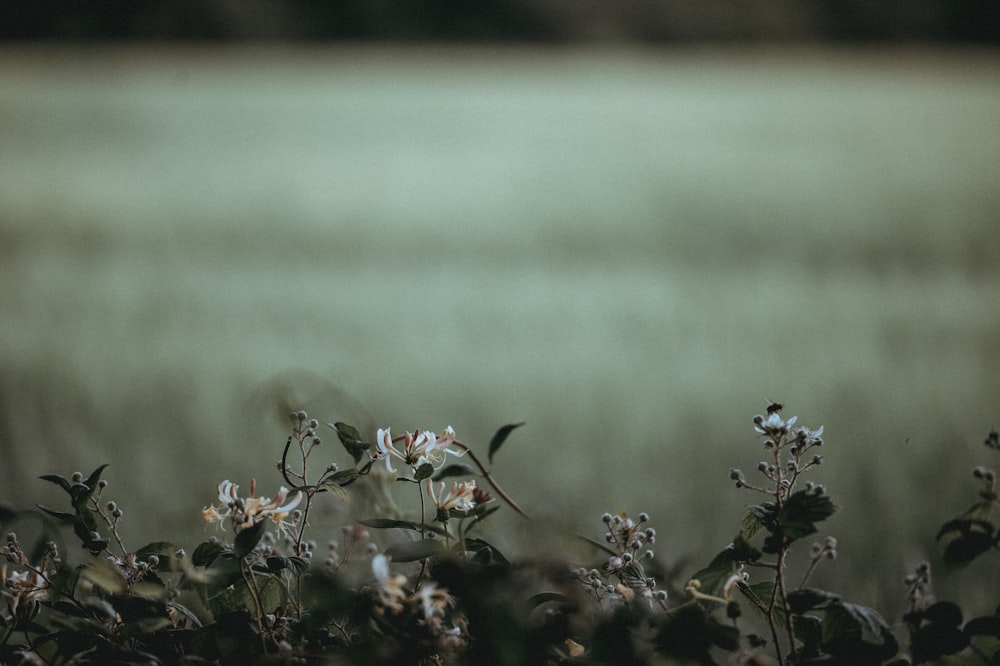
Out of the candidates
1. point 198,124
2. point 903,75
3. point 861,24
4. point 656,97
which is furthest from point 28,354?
point 903,75

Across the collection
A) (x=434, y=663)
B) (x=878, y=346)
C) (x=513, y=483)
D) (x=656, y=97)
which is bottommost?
(x=513, y=483)

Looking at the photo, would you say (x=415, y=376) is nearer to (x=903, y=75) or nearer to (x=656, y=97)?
(x=656, y=97)

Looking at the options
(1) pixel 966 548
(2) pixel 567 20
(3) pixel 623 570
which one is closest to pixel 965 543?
(1) pixel 966 548

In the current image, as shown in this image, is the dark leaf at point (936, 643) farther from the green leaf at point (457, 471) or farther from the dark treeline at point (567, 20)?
the dark treeline at point (567, 20)

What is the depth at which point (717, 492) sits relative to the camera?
40.6 inches

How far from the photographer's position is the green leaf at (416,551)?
0.93ft

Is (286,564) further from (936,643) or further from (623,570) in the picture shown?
(936,643)

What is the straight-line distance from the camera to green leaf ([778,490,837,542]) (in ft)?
0.97

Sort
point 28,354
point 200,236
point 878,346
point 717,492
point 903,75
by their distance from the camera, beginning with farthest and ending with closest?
1. point 903,75
2. point 200,236
3. point 878,346
4. point 28,354
5. point 717,492

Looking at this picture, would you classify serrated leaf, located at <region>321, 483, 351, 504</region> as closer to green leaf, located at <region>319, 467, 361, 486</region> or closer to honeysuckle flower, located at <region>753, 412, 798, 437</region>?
green leaf, located at <region>319, 467, 361, 486</region>

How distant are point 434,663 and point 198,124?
2.68m

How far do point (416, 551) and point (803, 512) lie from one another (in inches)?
5.1

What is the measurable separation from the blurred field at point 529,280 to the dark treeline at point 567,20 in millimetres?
177

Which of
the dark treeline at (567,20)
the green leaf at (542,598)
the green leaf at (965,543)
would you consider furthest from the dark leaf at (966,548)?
the dark treeline at (567,20)
